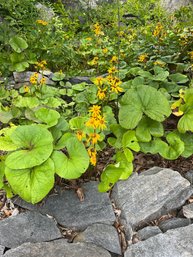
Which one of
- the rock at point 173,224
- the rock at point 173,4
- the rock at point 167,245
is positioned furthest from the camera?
the rock at point 173,4

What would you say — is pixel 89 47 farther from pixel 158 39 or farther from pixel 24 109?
pixel 24 109

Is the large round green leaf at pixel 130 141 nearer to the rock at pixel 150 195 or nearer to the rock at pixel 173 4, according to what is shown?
the rock at pixel 150 195

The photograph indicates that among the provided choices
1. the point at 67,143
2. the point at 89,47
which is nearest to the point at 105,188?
the point at 67,143

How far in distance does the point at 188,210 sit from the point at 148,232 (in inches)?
13.1

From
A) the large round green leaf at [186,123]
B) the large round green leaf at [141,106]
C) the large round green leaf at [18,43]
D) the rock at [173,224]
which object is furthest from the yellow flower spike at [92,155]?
the large round green leaf at [18,43]

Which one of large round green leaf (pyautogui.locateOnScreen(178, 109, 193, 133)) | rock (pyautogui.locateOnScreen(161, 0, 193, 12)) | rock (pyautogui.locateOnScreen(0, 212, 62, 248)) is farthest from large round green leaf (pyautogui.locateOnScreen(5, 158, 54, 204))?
rock (pyautogui.locateOnScreen(161, 0, 193, 12))

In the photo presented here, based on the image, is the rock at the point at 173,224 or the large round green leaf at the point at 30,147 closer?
the large round green leaf at the point at 30,147

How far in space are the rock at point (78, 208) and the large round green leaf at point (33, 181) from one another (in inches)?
11.4

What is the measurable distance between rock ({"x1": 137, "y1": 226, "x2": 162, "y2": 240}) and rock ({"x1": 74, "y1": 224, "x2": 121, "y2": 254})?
0.51 ft

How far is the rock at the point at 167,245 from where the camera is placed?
201 centimetres

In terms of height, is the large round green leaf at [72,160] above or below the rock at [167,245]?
above

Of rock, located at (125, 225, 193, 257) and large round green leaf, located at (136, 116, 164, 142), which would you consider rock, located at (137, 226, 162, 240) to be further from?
large round green leaf, located at (136, 116, 164, 142)

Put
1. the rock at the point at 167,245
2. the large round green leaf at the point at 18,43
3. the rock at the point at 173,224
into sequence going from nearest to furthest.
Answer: the rock at the point at 167,245 → the rock at the point at 173,224 → the large round green leaf at the point at 18,43

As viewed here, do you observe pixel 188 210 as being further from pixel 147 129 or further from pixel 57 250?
pixel 57 250
